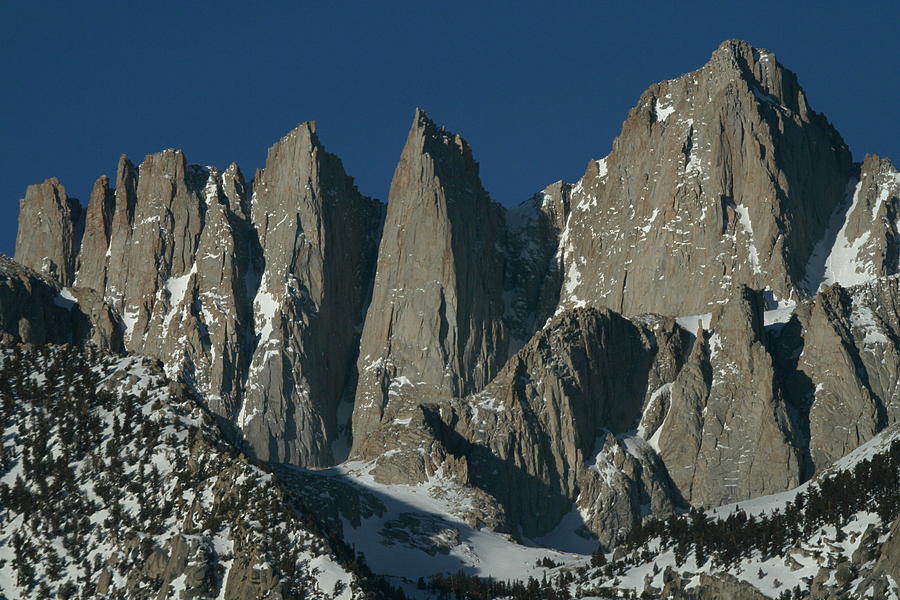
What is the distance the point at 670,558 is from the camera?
16725 centimetres


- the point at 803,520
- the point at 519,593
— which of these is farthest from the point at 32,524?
the point at 803,520

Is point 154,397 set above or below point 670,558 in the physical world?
above

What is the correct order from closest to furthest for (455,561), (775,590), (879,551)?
(879,551)
(775,590)
(455,561)

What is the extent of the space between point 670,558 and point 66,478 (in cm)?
4001

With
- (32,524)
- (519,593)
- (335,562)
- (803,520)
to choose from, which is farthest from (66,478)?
(803,520)

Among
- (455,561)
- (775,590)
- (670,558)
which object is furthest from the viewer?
(455,561)

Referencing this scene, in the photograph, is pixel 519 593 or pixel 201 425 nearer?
pixel 201 425

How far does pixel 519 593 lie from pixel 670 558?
11017 mm

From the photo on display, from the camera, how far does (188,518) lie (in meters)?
149

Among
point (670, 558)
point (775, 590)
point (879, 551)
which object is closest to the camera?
point (879, 551)

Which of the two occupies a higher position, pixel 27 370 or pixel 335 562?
pixel 27 370

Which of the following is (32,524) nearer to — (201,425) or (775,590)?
(201,425)

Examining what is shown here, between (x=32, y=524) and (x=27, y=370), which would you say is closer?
(x=32, y=524)

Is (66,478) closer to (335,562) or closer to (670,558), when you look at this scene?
(335,562)
